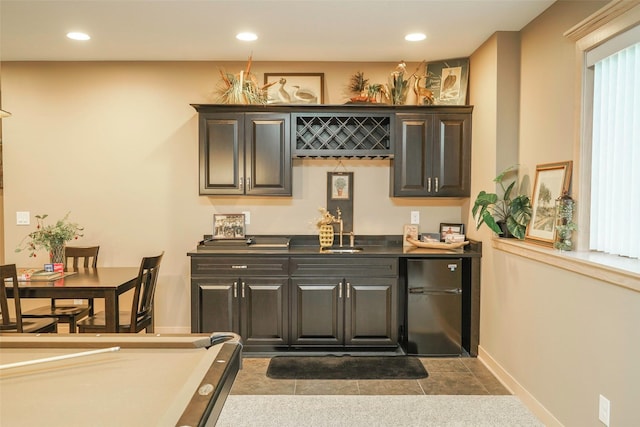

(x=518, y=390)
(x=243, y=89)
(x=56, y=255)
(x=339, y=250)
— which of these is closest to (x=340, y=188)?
(x=339, y=250)

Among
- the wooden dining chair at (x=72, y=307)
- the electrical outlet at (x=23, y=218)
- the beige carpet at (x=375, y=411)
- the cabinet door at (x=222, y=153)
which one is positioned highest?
the cabinet door at (x=222, y=153)

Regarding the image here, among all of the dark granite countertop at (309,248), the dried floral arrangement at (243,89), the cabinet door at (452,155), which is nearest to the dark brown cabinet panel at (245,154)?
the dried floral arrangement at (243,89)

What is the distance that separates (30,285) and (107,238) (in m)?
1.24

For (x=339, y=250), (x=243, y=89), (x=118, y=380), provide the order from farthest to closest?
(x=339, y=250)
(x=243, y=89)
(x=118, y=380)

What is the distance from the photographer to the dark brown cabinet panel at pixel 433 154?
13.3 ft

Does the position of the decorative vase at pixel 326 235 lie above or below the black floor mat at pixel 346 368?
above

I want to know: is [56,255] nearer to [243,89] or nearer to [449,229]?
[243,89]

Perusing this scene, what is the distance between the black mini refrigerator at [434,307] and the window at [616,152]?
4.50 ft

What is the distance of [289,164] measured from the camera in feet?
13.4

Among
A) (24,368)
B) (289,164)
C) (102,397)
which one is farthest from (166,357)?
(289,164)

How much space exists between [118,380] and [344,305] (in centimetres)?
250

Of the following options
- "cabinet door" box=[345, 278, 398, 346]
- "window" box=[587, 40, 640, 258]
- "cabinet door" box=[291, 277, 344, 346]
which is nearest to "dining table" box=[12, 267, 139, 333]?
"cabinet door" box=[291, 277, 344, 346]

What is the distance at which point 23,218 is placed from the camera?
4.35 meters

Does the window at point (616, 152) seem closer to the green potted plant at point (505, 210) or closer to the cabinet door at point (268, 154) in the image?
the green potted plant at point (505, 210)
